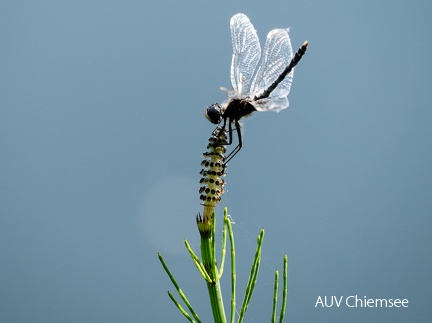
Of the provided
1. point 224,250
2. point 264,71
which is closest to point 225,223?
point 224,250

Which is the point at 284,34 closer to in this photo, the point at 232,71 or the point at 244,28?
the point at 244,28

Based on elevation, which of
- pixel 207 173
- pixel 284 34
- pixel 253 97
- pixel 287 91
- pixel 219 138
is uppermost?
pixel 284 34

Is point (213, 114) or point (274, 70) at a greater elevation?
point (274, 70)

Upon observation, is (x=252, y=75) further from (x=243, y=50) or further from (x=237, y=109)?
(x=237, y=109)

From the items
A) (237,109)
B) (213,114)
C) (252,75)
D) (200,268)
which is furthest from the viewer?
(252,75)

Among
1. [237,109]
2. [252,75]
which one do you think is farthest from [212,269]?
[252,75]

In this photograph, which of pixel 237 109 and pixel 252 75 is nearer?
pixel 237 109

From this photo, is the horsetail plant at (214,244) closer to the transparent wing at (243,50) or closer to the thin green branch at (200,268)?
the thin green branch at (200,268)
